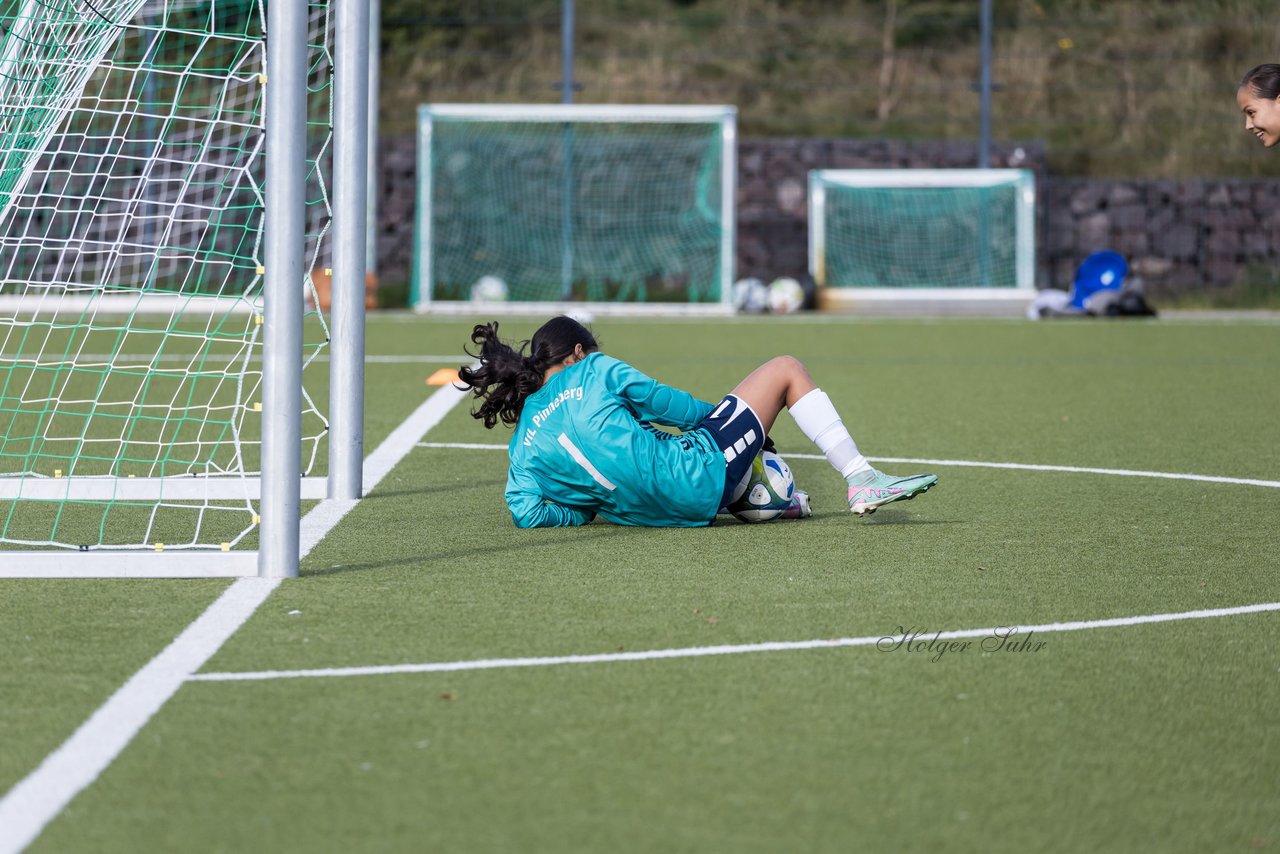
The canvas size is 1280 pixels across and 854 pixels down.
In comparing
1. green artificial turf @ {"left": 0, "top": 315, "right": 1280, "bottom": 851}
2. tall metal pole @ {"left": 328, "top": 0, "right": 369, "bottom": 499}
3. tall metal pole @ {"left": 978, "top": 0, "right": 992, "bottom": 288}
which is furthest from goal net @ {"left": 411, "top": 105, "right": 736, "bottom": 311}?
green artificial turf @ {"left": 0, "top": 315, "right": 1280, "bottom": 851}

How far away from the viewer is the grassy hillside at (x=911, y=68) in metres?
22.9

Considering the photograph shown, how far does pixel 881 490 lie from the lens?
557cm

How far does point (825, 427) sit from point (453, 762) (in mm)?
2904

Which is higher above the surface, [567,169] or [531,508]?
[567,169]

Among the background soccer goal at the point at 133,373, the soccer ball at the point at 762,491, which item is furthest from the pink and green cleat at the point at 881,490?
the background soccer goal at the point at 133,373

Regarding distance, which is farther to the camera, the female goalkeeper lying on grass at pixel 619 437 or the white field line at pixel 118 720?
the female goalkeeper lying on grass at pixel 619 437

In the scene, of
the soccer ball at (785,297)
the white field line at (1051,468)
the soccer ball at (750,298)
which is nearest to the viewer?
the white field line at (1051,468)

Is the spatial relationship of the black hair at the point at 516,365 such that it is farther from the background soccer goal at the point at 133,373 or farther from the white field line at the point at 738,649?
the white field line at the point at 738,649

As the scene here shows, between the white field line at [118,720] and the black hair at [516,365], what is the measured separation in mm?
769

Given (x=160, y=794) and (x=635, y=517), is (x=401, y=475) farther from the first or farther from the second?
(x=160, y=794)

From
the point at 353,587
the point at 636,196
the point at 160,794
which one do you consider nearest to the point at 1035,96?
the point at 636,196

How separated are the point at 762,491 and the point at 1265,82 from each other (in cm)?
230

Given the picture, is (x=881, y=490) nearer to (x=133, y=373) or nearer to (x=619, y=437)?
(x=619, y=437)

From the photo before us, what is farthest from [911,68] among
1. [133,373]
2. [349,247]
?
[349,247]
